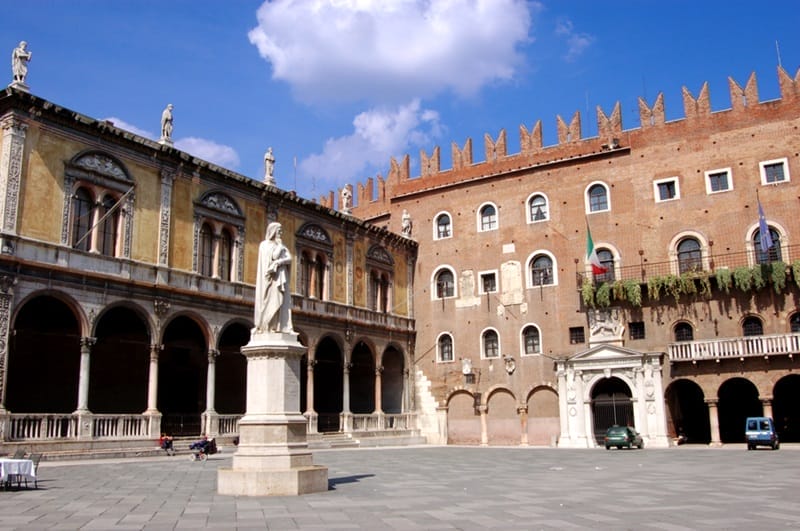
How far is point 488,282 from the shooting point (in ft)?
108

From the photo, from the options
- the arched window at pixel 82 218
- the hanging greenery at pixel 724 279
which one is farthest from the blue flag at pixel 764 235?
the arched window at pixel 82 218

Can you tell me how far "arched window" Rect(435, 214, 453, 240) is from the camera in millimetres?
34344

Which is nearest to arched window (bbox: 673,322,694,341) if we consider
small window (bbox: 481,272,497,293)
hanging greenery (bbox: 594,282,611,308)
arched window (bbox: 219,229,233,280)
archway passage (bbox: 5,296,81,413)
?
hanging greenery (bbox: 594,282,611,308)

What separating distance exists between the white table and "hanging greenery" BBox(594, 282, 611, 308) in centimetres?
2226

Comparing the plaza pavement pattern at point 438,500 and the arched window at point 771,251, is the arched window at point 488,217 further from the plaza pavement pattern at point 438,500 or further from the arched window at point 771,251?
the plaza pavement pattern at point 438,500

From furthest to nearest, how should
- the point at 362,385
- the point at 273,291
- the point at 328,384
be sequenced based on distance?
the point at 362,385, the point at 328,384, the point at 273,291

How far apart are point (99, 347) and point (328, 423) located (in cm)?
986

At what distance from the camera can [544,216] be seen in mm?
31984

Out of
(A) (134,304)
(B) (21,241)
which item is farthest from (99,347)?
(B) (21,241)

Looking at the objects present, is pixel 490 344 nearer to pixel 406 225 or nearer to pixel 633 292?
pixel 633 292

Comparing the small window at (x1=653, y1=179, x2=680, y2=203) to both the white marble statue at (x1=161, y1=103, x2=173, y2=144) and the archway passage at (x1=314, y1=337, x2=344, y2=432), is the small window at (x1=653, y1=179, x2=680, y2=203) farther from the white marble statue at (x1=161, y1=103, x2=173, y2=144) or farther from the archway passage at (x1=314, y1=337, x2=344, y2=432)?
the white marble statue at (x1=161, y1=103, x2=173, y2=144)

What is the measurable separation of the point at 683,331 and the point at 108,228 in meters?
20.6

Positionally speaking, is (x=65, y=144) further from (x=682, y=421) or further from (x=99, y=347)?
(x=682, y=421)

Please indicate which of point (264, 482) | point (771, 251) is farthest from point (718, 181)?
point (264, 482)
